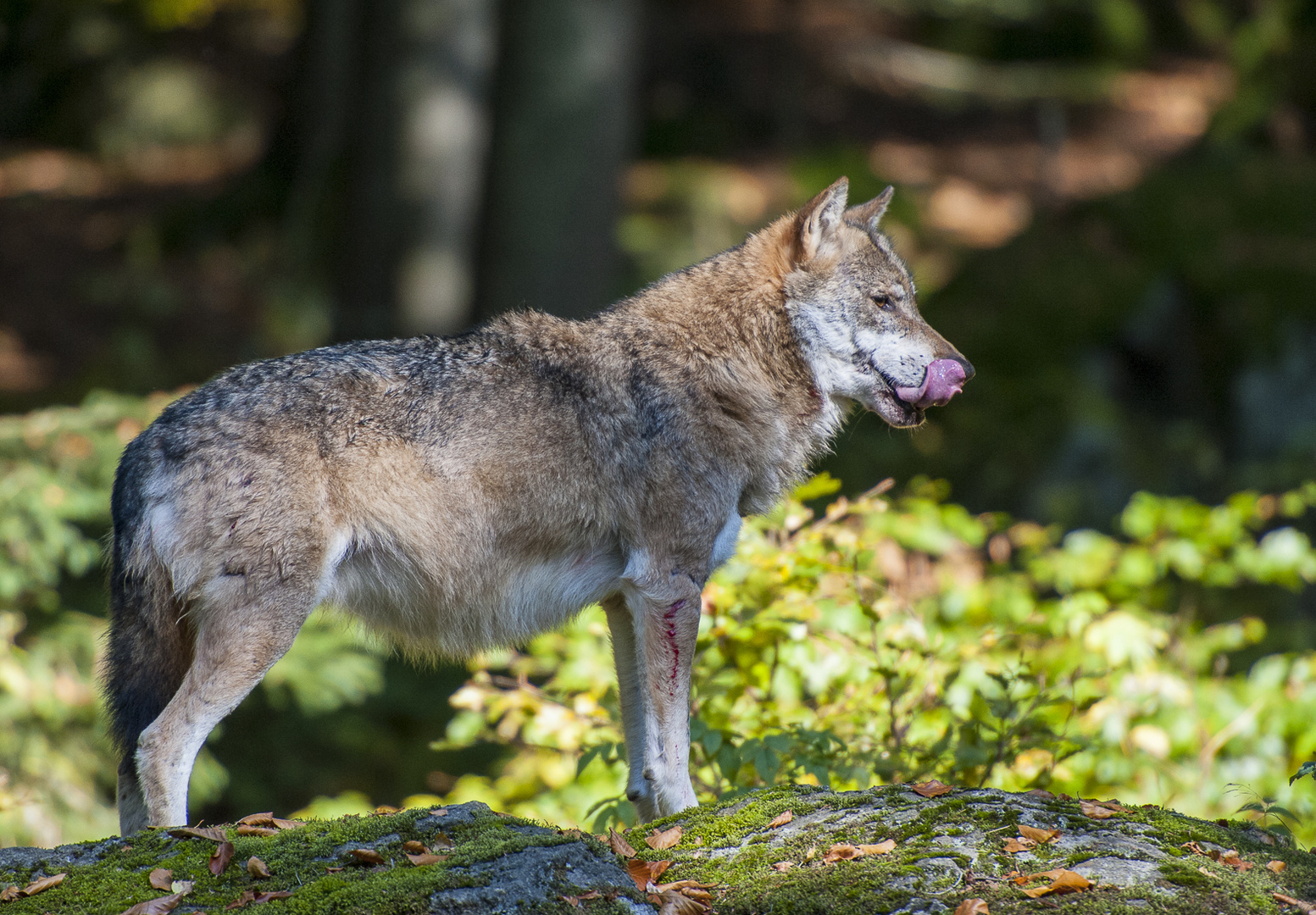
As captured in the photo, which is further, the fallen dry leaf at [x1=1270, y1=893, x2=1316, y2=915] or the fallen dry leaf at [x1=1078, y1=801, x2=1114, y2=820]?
the fallen dry leaf at [x1=1078, y1=801, x2=1114, y2=820]

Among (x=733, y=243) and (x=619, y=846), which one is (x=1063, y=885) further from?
(x=733, y=243)

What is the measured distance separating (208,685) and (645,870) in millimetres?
1640

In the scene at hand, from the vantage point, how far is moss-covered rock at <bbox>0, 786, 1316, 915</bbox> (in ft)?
10.5

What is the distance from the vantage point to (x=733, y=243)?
15.5m

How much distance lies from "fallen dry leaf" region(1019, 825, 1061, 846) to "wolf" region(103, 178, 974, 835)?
1408 mm

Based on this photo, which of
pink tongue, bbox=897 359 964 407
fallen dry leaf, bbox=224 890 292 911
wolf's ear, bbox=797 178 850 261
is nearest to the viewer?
fallen dry leaf, bbox=224 890 292 911

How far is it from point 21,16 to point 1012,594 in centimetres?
1851

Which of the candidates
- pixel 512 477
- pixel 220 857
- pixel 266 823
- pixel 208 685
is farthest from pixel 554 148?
pixel 220 857

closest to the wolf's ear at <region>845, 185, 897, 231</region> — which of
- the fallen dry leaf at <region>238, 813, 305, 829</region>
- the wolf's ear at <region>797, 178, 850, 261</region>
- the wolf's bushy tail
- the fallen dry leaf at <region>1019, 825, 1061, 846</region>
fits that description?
the wolf's ear at <region>797, 178, 850, 261</region>

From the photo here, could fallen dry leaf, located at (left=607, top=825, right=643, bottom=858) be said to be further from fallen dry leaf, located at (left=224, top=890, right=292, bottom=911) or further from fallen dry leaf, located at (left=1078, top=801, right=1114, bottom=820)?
fallen dry leaf, located at (left=1078, top=801, right=1114, bottom=820)

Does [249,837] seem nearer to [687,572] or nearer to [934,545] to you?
[687,572]

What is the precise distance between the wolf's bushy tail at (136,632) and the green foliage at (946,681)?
1.48 metres

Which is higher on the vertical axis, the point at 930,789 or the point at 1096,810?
the point at 930,789

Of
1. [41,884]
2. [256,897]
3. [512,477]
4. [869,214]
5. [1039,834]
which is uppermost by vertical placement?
[869,214]
